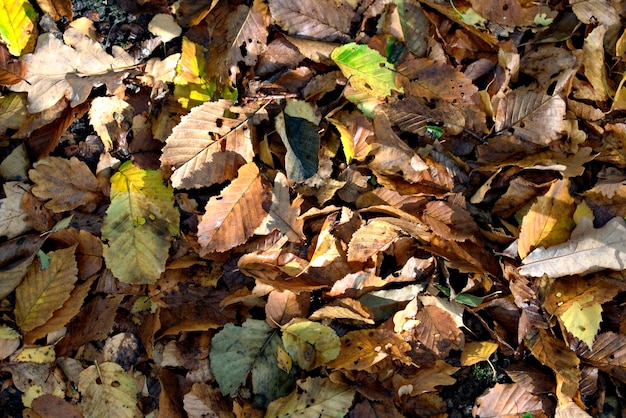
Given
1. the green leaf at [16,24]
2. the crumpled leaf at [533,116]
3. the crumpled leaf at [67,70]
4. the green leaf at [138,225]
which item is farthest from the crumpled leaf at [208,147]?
the crumpled leaf at [533,116]

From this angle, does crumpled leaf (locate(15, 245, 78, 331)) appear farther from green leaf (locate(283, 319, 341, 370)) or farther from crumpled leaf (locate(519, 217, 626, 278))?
crumpled leaf (locate(519, 217, 626, 278))

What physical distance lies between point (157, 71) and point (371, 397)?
1.54 meters

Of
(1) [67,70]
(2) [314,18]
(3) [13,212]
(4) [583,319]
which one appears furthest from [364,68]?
(3) [13,212]

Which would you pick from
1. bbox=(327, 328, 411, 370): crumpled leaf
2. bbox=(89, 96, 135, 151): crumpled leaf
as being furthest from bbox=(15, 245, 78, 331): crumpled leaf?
bbox=(327, 328, 411, 370): crumpled leaf

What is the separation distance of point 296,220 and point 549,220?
1000mm

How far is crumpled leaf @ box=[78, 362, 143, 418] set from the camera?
2064mm

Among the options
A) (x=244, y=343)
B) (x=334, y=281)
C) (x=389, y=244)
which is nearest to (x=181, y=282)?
(x=244, y=343)

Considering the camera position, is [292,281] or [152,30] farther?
[152,30]

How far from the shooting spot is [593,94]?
2.26 meters

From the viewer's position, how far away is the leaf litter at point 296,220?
203 centimetres

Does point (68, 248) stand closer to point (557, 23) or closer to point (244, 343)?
point (244, 343)

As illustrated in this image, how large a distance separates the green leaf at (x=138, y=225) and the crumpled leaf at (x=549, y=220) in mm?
1375

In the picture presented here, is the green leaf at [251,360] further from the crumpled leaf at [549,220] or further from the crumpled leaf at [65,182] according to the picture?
the crumpled leaf at [549,220]

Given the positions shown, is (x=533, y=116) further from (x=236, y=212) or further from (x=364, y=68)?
(x=236, y=212)
